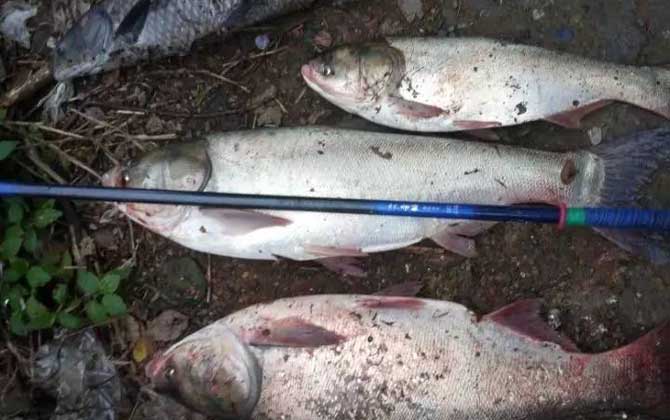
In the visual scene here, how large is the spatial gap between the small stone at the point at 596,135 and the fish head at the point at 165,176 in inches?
66.7

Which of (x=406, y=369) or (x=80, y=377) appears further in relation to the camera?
(x=80, y=377)

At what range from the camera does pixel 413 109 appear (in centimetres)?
329

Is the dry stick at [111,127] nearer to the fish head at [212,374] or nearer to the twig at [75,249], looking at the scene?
the twig at [75,249]

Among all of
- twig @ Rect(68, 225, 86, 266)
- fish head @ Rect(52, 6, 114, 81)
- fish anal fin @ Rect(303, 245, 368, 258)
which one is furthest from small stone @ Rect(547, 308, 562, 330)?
fish head @ Rect(52, 6, 114, 81)

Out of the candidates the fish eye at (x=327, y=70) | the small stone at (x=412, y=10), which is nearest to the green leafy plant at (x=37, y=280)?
the fish eye at (x=327, y=70)

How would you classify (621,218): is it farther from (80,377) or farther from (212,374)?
(80,377)

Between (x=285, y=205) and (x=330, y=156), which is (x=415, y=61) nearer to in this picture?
(x=330, y=156)

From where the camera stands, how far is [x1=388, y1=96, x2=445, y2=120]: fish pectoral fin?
10.8ft

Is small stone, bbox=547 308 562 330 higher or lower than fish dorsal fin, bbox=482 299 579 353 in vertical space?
lower

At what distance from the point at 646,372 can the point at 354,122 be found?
1585 millimetres

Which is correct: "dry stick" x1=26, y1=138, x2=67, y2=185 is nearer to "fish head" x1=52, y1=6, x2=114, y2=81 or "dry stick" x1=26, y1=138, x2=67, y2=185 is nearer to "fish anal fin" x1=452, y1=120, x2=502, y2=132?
"fish head" x1=52, y1=6, x2=114, y2=81

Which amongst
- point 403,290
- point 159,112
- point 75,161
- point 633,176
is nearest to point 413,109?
point 403,290

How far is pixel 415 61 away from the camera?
3.32 m

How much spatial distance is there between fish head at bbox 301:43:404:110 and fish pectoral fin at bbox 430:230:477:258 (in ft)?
2.12
